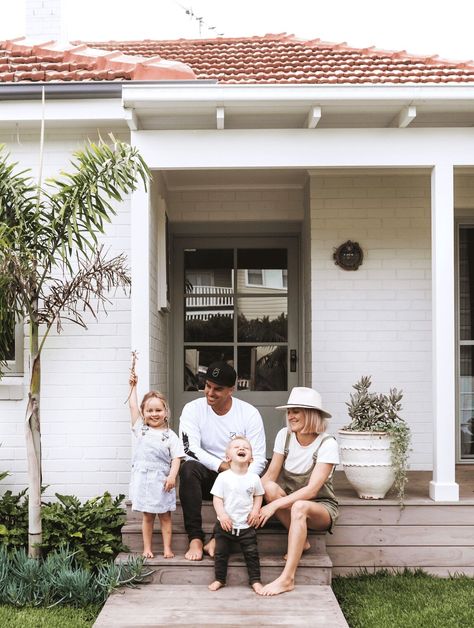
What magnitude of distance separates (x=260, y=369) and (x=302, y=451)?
2.62m

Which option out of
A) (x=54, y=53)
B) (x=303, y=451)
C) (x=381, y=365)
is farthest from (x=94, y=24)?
(x=303, y=451)

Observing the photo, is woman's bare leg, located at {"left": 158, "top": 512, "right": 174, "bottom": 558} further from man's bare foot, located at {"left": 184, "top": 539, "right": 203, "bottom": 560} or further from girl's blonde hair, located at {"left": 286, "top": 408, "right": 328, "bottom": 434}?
girl's blonde hair, located at {"left": 286, "top": 408, "right": 328, "bottom": 434}

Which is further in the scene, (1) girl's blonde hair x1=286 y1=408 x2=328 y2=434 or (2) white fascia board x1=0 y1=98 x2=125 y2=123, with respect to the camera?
(2) white fascia board x1=0 y1=98 x2=125 y2=123

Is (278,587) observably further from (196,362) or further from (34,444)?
(196,362)

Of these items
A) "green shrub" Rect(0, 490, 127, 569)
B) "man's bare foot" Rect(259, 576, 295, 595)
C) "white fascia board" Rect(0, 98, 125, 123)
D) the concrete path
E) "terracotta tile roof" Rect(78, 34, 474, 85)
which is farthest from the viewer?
"terracotta tile roof" Rect(78, 34, 474, 85)

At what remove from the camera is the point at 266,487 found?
450cm

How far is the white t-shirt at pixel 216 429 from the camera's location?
15.8 feet

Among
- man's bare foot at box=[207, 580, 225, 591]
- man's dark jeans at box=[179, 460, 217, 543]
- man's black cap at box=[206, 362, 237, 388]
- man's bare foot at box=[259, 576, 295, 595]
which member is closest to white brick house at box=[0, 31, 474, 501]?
man's black cap at box=[206, 362, 237, 388]

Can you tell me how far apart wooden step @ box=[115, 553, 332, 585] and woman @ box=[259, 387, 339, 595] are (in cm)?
12

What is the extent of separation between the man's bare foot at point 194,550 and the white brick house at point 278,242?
3.70 ft

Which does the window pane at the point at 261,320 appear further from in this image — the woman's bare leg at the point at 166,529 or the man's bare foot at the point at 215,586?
the man's bare foot at the point at 215,586

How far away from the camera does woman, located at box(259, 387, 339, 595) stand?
429 centimetres

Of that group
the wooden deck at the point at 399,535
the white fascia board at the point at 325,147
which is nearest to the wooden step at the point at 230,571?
the wooden deck at the point at 399,535

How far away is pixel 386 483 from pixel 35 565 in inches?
90.1
